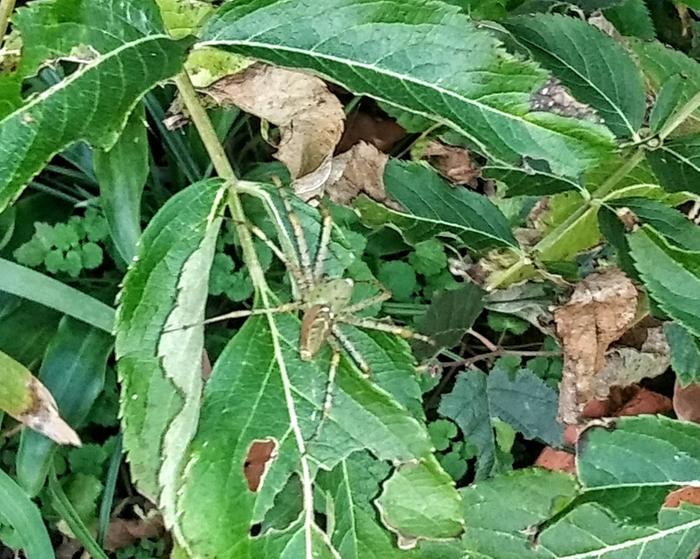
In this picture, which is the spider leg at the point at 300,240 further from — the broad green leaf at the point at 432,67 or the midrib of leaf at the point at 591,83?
the midrib of leaf at the point at 591,83

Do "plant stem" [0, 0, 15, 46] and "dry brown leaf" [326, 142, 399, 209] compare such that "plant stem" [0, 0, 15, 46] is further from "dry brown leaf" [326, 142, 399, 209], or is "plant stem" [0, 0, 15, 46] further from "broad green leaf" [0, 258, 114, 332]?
"dry brown leaf" [326, 142, 399, 209]

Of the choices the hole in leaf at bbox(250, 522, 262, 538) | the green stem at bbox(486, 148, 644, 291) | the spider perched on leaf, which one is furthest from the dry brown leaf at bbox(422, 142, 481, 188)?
the hole in leaf at bbox(250, 522, 262, 538)

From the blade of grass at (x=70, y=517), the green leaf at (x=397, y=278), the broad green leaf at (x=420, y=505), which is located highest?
the green leaf at (x=397, y=278)

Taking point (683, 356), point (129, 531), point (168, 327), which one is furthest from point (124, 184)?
point (683, 356)

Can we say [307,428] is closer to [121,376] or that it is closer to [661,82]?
[121,376]

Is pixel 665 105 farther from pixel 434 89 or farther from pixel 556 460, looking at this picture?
pixel 556 460

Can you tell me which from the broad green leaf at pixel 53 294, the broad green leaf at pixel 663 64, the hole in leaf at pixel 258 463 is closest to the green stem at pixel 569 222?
the broad green leaf at pixel 663 64
